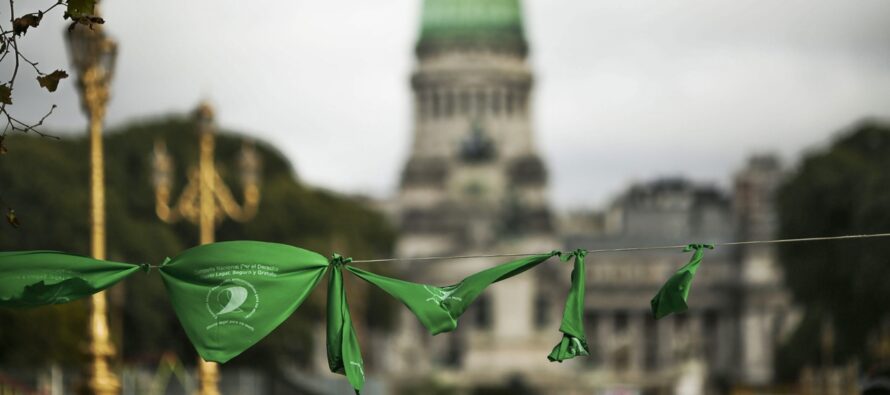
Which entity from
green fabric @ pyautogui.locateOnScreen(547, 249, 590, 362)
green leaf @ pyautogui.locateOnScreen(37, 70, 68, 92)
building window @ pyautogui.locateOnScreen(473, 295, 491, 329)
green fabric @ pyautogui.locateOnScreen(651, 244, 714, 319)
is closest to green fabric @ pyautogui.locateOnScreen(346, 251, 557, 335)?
green fabric @ pyautogui.locateOnScreen(547, 249, 590, 362)

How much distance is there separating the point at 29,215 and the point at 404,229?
104m

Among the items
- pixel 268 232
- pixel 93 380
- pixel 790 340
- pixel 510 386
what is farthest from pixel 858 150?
pixel 93 380

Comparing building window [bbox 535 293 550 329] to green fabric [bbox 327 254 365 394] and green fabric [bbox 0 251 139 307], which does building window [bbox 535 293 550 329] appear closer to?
green fabric [bbox 327 254 365 394]

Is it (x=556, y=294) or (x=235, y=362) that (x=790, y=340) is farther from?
(x=556, y=294)

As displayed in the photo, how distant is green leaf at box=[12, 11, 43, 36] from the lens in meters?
A: 15.7

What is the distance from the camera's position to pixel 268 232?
396 ft

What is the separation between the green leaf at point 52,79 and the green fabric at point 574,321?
4.39 m

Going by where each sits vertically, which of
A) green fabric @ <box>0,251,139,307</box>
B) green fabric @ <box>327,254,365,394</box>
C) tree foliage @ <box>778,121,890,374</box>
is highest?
tree foliage @ <box>778,121,890,374</box>

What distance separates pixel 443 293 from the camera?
18.7 meters

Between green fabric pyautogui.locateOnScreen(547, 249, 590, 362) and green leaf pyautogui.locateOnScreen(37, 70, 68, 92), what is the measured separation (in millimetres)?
4391

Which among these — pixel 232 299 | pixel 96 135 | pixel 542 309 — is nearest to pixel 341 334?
pixel 232 299

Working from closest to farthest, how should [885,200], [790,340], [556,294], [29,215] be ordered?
[885,200] < [29,215] < [790,340] < [556,294]

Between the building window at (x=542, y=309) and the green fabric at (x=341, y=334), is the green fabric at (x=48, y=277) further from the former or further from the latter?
the building window at (x=542, y=309)

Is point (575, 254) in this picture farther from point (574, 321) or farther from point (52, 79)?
point (52, 79)
